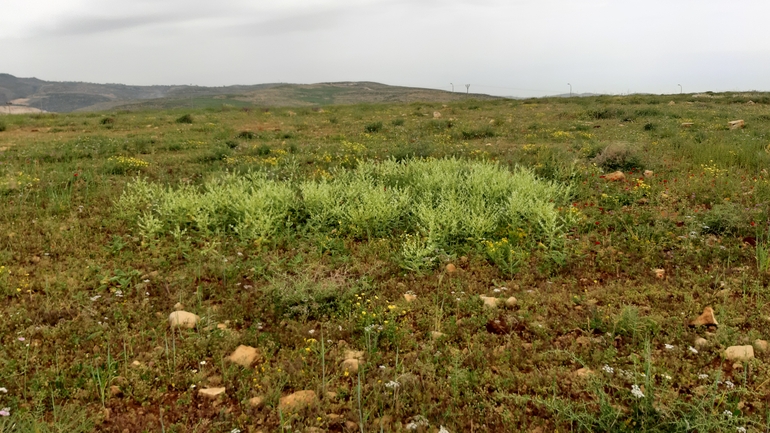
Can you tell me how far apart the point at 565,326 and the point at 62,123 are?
24109 mm

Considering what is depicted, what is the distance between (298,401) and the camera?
3.05 meters

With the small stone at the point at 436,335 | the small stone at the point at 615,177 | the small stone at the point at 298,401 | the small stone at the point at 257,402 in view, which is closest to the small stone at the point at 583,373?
the small stone at the point at 436,335

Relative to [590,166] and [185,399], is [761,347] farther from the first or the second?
[590,166]

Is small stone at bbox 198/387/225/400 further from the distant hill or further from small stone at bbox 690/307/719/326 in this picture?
the distant hill

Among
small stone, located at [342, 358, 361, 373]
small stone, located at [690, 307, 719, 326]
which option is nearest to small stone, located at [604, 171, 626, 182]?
small stone, located at [690, 307, 719, 326]

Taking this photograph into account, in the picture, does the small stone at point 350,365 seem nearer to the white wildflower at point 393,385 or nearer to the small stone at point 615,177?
the white wildflower at point 393,385

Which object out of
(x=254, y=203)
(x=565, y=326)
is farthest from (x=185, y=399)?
(x=254, y=203)

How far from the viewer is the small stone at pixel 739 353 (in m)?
3.26

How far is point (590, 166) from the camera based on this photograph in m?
8.90

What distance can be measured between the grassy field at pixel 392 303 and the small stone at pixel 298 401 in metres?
0.01

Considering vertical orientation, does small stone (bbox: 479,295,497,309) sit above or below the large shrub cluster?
below

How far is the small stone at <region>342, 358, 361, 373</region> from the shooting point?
3.41 metres

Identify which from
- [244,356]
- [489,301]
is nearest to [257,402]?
[244,356]

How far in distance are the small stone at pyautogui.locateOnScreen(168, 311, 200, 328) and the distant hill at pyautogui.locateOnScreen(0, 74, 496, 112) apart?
289 feet
